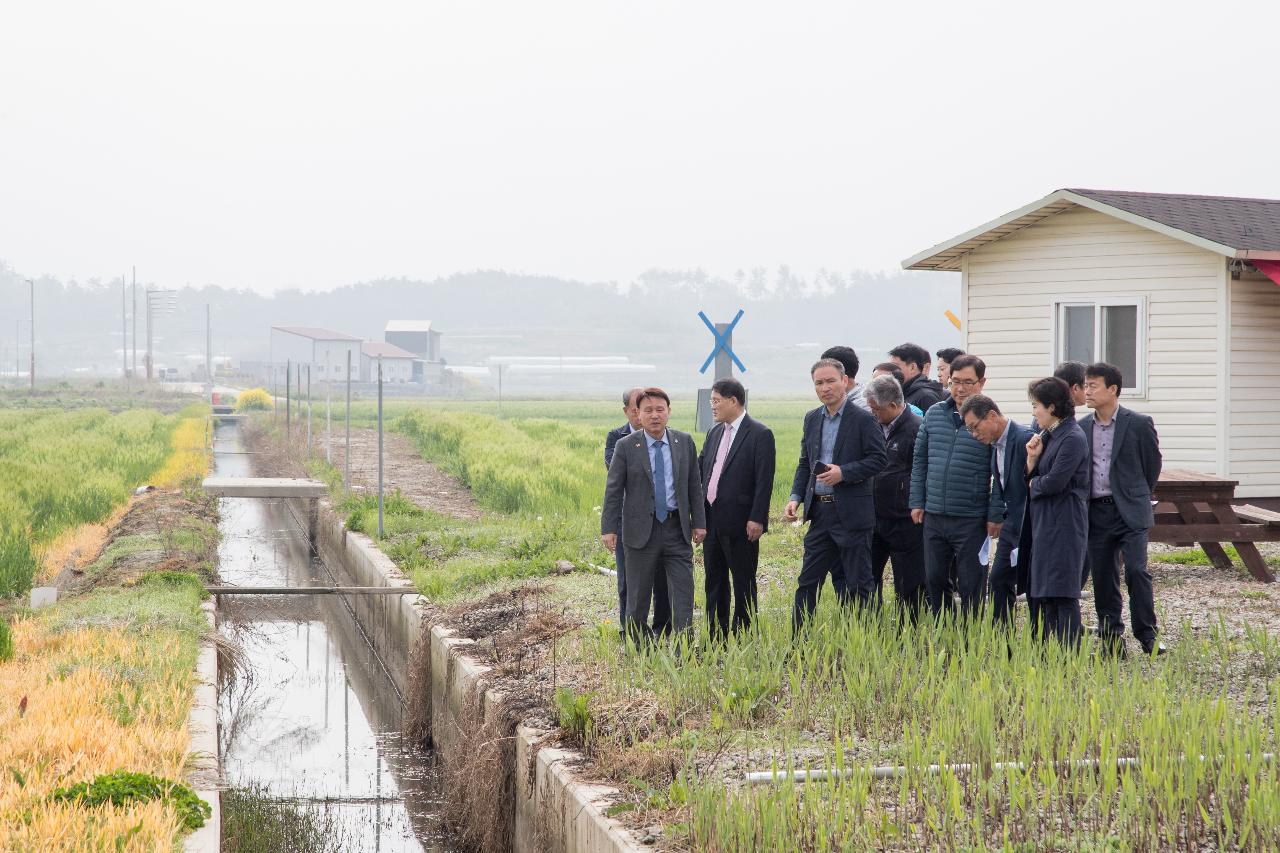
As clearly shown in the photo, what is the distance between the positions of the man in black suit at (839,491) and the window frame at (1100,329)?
19.5ft

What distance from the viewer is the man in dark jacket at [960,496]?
23.8 feet

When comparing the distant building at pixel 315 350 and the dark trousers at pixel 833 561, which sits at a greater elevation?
the distant building at pixel 315 350

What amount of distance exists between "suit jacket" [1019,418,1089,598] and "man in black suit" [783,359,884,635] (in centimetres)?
90

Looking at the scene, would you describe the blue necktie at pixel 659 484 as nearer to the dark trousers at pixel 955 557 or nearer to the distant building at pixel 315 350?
the dark trousers at pixel 955 557

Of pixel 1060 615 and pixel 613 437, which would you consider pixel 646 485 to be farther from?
pixel 1060 615

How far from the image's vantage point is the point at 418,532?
1462cm

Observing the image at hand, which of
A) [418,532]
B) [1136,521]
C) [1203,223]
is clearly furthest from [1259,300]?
[418,532]

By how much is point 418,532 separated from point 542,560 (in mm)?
3455

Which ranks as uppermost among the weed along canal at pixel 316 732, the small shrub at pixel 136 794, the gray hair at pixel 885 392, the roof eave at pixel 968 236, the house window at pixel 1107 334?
the roof eave at pixel 968 236

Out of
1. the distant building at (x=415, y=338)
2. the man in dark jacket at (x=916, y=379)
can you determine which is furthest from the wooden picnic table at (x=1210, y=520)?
the distant building at (x=415, y=338)

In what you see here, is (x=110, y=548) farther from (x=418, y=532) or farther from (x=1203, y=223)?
(x=1203, y=223)

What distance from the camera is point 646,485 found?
25.1 feet

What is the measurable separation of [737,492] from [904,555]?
123 centimetres

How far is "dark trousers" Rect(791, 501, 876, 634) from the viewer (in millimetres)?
7570
